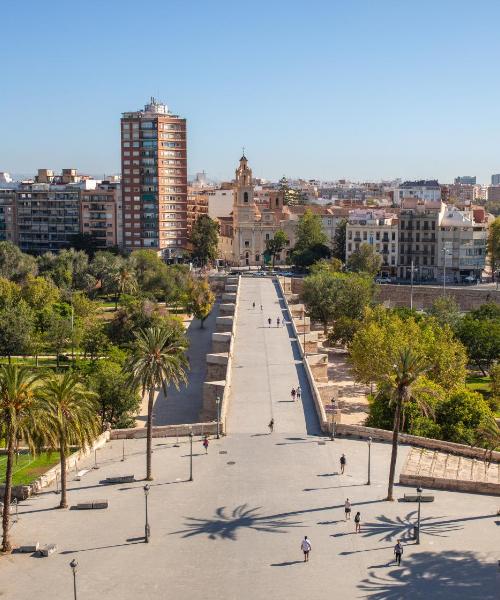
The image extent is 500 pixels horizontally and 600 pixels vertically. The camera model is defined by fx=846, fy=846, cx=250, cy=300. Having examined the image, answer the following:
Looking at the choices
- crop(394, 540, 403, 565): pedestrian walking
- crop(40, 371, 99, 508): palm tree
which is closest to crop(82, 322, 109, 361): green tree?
crop(40, 371, 99, 508): palm tree

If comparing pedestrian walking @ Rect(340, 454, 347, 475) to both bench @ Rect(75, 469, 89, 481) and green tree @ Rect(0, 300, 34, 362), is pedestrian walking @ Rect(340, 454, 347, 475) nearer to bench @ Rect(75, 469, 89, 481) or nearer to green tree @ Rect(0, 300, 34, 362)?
bench @ Rect(75, 469, 89, 481)

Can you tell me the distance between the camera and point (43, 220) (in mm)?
117500

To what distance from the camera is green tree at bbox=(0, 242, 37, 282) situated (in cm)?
8494

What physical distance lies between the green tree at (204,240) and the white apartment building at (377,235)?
1757cm

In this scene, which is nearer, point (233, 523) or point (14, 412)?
point (14, 412)

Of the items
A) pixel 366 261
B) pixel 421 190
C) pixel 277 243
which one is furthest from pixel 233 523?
pixel 421 190

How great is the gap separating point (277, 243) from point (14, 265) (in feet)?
115

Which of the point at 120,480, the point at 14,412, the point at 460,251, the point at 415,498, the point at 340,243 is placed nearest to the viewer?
the point at 14,412

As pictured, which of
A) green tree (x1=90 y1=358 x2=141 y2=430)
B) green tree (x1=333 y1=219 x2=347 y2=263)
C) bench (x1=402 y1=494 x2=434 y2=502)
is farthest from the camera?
green tree (x1=333 y1=219 x2=347 y2=263)

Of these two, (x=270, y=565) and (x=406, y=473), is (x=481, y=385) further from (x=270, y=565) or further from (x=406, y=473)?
(x=270, y=565)

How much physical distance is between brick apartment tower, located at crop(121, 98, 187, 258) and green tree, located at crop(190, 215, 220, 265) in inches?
159

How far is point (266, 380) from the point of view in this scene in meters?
40.6

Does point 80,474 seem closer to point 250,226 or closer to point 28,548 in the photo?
point 28,548

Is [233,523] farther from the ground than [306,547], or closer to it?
closer to it
